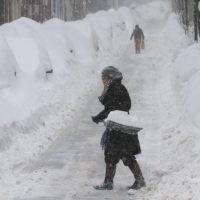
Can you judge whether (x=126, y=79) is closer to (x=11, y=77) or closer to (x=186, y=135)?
(x=11, y=77)

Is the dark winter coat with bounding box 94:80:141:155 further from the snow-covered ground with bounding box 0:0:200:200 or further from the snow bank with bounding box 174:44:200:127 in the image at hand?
the snow bank with bounding box 174:44:200:127

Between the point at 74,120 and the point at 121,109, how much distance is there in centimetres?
591

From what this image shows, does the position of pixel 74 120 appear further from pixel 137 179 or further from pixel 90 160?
pixel 137 179

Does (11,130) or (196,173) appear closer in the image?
(196,173)

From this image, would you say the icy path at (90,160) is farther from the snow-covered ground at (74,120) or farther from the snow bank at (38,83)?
the snow bank at (38,83)

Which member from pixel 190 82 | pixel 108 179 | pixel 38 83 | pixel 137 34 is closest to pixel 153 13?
pixel 137 34

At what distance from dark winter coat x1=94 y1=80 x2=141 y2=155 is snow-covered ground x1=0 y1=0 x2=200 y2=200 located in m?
0.59

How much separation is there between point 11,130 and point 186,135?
333 cm

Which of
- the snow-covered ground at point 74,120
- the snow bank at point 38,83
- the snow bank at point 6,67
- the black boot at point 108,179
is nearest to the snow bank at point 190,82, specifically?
the snow-covered ground at point 74,120

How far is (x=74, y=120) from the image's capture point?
1376 cm

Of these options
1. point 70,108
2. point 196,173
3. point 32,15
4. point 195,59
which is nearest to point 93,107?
point 70,108

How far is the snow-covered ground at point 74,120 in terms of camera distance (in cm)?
809

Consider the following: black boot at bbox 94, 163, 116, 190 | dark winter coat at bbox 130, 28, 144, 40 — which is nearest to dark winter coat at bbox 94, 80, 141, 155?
black boot at bbox 94, 163, 116, 190

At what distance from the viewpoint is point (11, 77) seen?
46.0 ft
